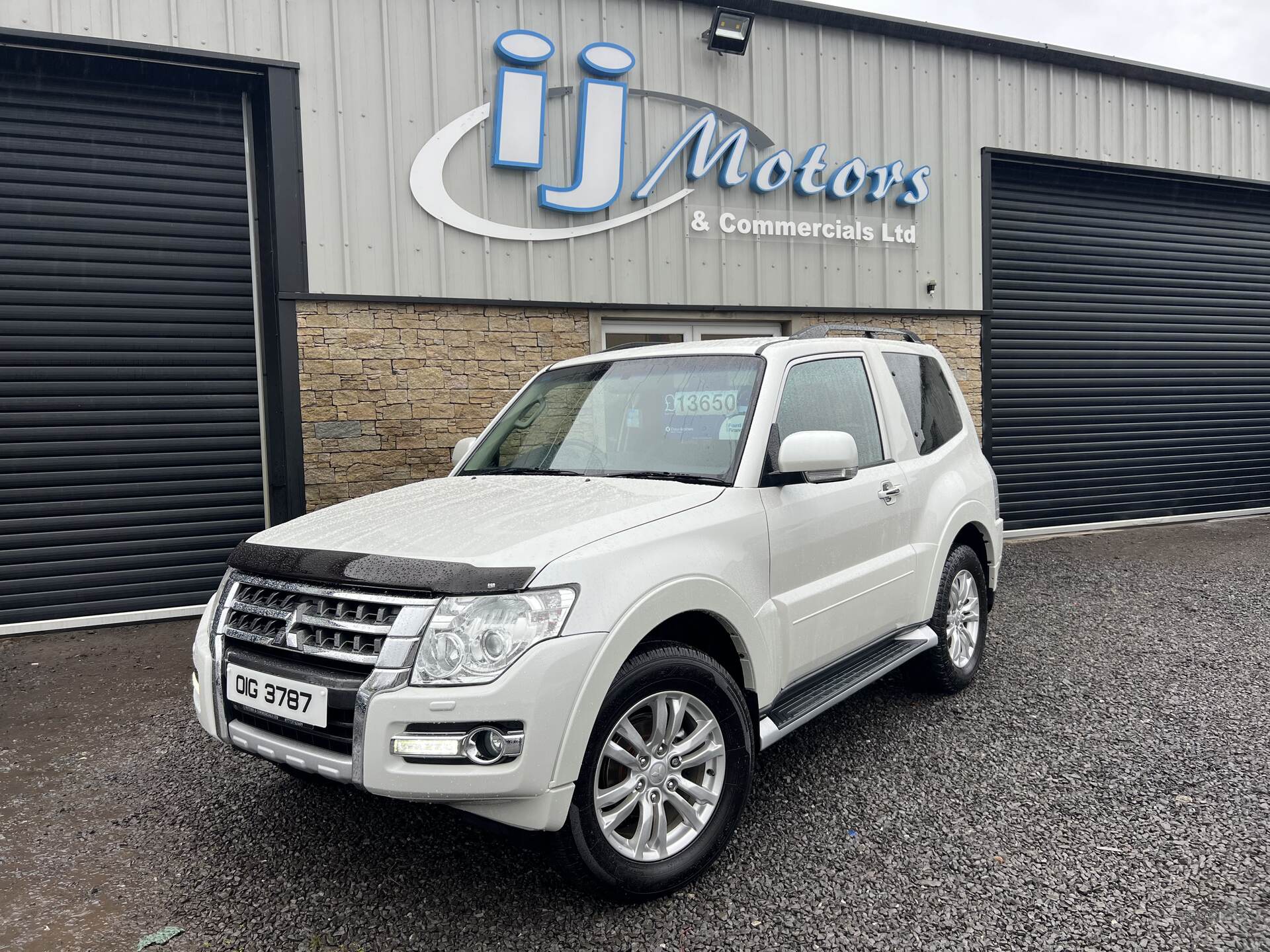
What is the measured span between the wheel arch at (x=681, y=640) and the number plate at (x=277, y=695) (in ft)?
2.31

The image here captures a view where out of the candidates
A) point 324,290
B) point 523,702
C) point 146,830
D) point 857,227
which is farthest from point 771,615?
point 857,227

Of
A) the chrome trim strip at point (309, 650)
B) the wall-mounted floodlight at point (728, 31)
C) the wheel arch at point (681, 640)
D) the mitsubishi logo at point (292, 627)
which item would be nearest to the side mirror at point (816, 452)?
the wheel arch at point (681, 640)

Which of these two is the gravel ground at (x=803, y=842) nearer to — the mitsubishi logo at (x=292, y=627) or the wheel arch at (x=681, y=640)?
the wheel arch at (x=681, y=640)

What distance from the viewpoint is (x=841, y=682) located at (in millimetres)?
3424

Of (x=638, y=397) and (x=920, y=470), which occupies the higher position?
(x=638, y=397)

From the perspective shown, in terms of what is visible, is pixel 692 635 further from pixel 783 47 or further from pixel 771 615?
pixel 783 47

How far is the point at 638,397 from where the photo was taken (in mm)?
3691

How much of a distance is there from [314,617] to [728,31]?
7.28 metres

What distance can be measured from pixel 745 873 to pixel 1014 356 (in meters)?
8.57

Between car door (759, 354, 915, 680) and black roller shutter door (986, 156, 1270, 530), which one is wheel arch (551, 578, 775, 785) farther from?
black roller shutter door (986, 156, 1270, 530)

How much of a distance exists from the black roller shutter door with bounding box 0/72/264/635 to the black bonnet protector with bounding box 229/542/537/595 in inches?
185

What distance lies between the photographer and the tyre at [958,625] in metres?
4.37

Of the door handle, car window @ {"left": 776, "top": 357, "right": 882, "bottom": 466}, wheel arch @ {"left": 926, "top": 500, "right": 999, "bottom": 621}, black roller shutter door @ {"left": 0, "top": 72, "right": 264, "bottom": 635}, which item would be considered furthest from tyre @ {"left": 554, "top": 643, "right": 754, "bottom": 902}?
black roller shutter door @ {"left": 0, "top": 72, "right": 264, "bottom": 635}

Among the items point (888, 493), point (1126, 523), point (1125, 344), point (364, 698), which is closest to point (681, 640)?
point (364, 698)
